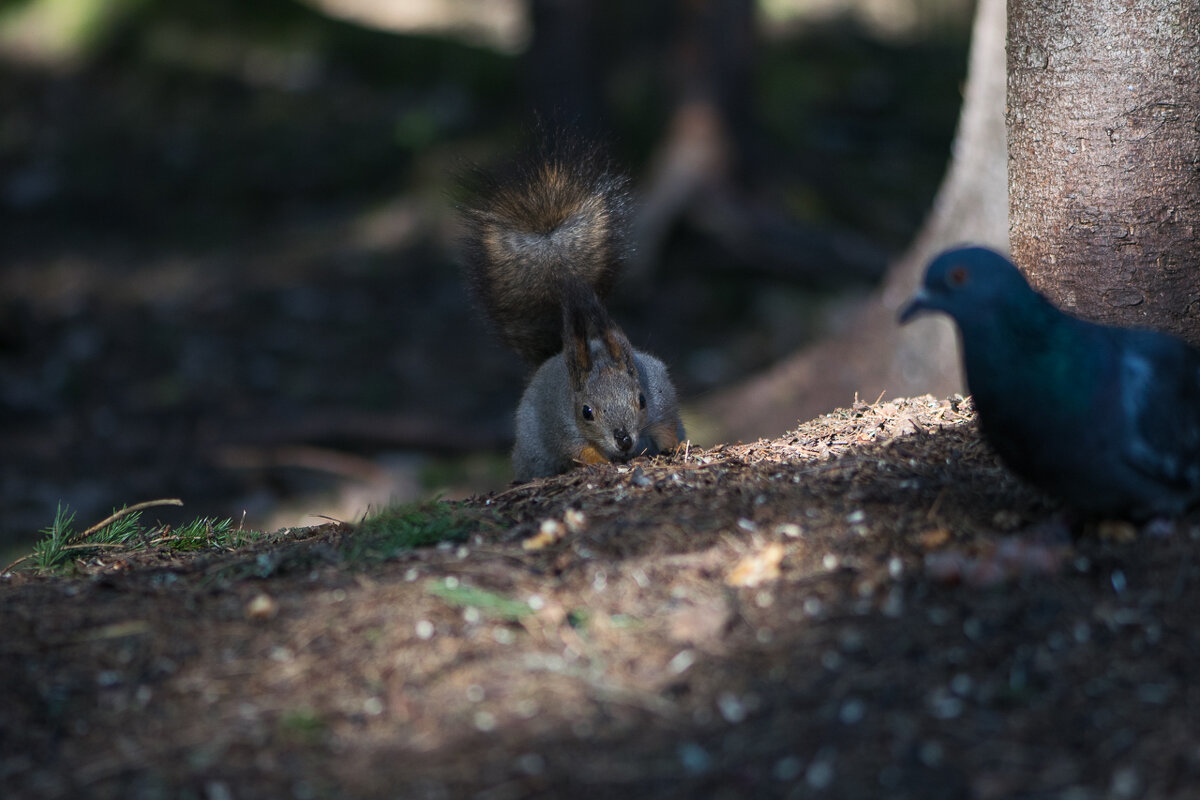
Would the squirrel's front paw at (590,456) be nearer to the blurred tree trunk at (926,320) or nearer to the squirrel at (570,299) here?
the squirrel at (570,299)

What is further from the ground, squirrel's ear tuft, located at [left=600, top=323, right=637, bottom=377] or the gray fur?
squirrel's ear tuft, located at [left=600, top=323, right=637, bottom=377]

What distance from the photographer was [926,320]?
666 cm

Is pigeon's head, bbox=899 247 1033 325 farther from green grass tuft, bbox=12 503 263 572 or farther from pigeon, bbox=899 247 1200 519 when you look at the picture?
green grass tuft, bbox=12 503 263 572

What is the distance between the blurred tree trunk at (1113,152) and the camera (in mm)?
3916

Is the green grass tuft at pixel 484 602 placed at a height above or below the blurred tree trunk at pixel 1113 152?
below

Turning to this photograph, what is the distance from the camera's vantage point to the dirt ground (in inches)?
96.9

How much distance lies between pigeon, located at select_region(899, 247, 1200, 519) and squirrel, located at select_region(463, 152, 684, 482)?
5.97 ft

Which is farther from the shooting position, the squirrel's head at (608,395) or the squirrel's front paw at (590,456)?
the squirrel's front paw at (590,456)

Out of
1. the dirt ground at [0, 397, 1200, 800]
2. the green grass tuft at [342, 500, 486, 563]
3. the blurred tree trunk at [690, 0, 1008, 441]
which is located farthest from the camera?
the blurred tree trunk at [690, 0, 1008, 441]

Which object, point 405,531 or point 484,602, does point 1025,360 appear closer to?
point 484,602

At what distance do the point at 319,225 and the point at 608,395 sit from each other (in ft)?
28.9

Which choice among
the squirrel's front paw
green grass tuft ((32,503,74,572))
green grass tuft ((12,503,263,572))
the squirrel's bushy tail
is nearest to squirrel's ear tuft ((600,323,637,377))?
the squirrel's bushy tail

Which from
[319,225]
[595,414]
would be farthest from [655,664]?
[319,225]

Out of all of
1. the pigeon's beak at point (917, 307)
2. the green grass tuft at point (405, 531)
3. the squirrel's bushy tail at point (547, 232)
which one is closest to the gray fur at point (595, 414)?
the squirrel's bushy tail at point (547, 232)
